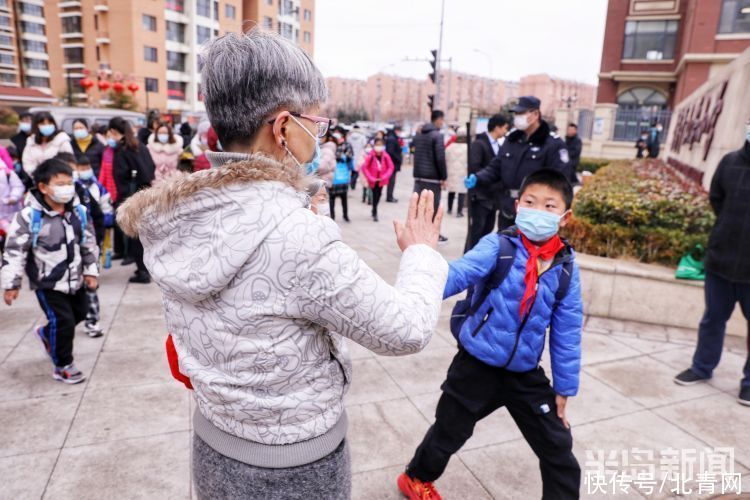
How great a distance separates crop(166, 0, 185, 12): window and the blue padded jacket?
51366 millimetres

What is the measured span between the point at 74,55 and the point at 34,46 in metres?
6.90

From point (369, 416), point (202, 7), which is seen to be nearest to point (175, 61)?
point (202, 7)

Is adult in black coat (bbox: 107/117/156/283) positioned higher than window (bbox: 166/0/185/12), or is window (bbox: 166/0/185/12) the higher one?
window (bbox: 166/0/185/12)

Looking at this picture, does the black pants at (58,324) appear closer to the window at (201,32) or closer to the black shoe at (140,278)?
the black shoe at (140,278)

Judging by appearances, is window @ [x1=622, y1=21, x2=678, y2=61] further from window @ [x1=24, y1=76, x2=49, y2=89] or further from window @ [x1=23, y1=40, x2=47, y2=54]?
window @ [x1=23, y1=40, x2=47, y2=54]

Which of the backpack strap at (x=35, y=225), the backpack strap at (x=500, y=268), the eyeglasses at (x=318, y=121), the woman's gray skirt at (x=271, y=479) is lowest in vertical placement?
the woman's gray skirt at (x=271, y=479)

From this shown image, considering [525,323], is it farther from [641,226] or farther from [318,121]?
[641,226]

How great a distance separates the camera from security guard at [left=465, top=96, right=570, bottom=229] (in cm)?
528

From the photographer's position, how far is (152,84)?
1800 inches

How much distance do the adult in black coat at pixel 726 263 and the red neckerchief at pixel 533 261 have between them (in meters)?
2.21

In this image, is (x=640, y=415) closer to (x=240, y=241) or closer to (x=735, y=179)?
(x=735, y=179)

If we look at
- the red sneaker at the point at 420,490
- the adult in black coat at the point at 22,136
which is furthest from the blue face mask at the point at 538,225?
the adult in black coat at the point at 22,136

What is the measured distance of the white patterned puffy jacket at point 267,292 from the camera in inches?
43.9

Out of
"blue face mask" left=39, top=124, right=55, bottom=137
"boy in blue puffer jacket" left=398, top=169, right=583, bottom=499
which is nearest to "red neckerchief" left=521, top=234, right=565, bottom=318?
"boy in blue puffer jacket" left=398, top=169, right=583, bottom=499
